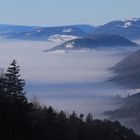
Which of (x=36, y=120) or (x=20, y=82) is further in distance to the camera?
(x=20, y=82)

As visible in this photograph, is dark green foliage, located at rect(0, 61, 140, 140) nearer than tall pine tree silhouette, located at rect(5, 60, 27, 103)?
Yes

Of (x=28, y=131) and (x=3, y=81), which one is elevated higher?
(x=3, y=81)

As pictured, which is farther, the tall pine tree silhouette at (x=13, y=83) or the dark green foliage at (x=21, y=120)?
the tall pine tree silhouette at (x=13, y=83)

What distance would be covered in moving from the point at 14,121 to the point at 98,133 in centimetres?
2448

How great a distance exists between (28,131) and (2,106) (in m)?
2.69

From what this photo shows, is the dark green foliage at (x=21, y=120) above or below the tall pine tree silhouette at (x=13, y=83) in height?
below

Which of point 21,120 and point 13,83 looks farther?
point 13,83

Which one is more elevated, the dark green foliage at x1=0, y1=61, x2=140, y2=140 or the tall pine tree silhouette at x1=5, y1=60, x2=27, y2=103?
the tall pine tree silhouette at x1=5, y1=60, x2=27, y2=103

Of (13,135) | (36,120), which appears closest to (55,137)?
(36,120)

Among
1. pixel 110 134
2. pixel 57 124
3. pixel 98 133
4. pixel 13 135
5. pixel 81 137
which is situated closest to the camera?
pixel 13 135

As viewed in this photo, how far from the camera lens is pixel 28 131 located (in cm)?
4091

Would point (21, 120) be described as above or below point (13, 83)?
below

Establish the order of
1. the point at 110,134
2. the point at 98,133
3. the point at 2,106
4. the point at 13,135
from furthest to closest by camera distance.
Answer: the point at 110,134 → the point at 98,133 → the point at 2,106 → the point at 13,135

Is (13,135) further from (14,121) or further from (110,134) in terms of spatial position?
(110,134)
